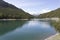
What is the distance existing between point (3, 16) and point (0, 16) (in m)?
4.99

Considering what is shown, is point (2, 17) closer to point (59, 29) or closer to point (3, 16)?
point (3, 16)

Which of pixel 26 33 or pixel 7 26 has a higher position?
pixel 26 33

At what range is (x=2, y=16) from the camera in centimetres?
15000

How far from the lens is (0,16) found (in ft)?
482

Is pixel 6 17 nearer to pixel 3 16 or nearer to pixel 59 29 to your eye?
pixel 3 16

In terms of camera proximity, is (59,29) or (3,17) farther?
(3,17)

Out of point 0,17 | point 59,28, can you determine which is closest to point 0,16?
point 0,17

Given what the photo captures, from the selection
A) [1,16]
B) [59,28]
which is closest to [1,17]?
[1,16]

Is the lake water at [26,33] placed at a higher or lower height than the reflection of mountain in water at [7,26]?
higher

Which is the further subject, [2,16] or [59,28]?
[2,16]

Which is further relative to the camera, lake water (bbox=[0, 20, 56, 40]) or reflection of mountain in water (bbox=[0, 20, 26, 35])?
reflection of mountain in water (bbox=[0, 20, 26, 35])

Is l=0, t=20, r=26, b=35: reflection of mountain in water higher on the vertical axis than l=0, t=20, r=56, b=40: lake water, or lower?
lower

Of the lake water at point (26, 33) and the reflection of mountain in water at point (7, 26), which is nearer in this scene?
the lake water at point (26, 33)

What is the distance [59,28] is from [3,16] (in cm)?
11782
